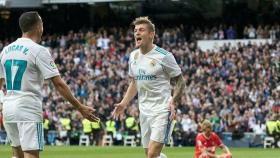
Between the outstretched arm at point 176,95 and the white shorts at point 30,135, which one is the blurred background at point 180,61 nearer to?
the outstretched arm at point 176,95

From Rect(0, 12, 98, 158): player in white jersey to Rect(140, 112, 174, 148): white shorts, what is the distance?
2.08 meters

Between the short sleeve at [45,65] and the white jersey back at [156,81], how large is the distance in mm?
2551

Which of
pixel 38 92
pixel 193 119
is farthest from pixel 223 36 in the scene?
pixel 38 92

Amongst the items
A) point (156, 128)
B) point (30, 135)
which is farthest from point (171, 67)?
point (30, 135)

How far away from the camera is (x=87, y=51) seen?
1772 inches

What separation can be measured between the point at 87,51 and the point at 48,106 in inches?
219

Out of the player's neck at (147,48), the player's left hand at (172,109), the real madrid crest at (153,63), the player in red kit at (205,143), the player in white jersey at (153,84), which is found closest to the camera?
the player's left hand at (172,109)

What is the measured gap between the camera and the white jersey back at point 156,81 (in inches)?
476

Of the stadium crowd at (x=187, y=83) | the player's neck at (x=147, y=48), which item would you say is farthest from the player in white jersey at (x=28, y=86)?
the stadium crowd at (x=187, y=83)

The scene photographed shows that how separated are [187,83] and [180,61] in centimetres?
179

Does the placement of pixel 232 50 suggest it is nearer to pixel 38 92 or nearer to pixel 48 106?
pixel 48 106

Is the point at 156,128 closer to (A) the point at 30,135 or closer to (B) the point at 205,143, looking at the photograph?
(A) the point at 30,135

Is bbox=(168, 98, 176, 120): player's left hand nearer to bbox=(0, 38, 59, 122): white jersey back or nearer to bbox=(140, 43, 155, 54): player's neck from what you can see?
bbox=(140, 43, 155, 54): player's neck

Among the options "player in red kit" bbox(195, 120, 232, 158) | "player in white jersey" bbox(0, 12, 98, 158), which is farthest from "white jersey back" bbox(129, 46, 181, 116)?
"player in red kit" bbox(195, 120, 232, 158)
